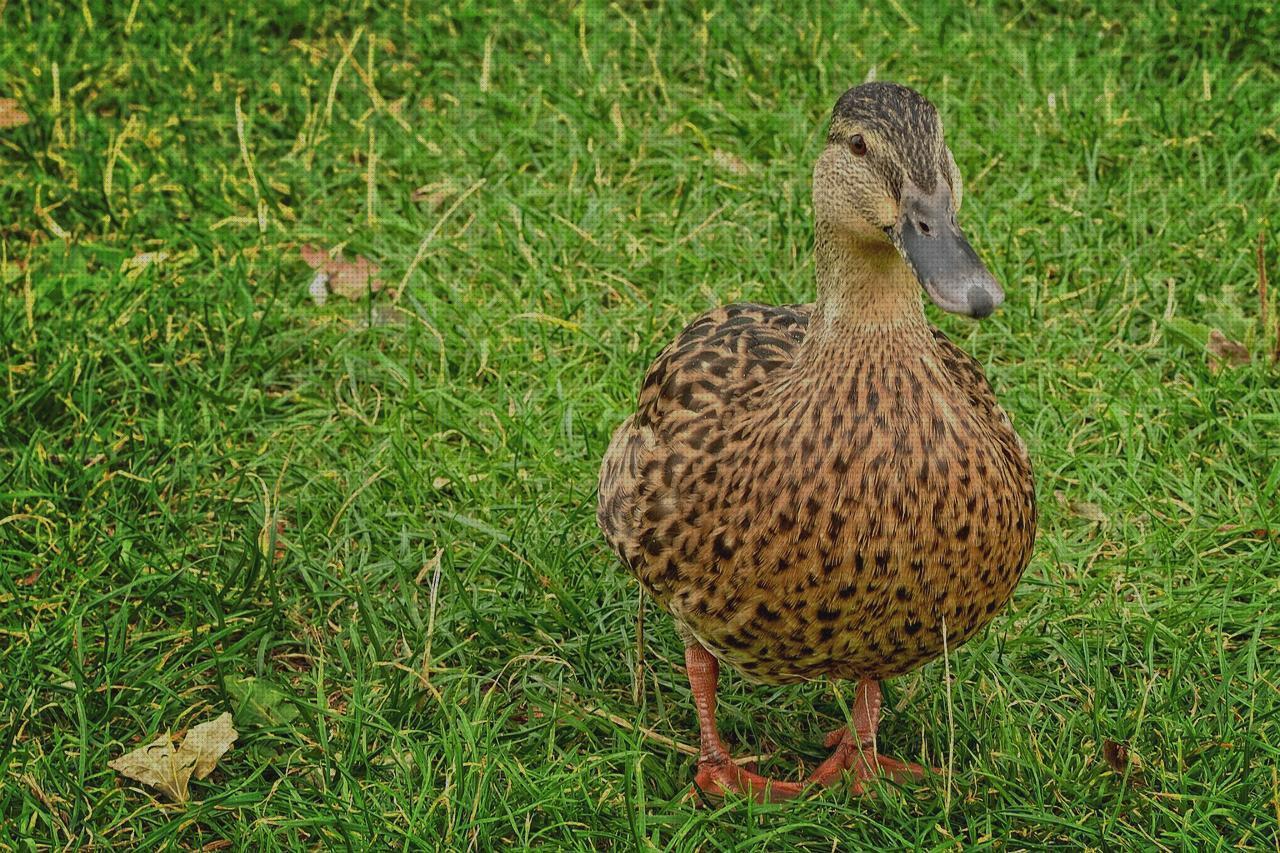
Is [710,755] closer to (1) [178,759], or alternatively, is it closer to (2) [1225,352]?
(1) [178,759]

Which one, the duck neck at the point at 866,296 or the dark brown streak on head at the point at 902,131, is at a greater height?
the dark brown streak on head at the point at 902,131

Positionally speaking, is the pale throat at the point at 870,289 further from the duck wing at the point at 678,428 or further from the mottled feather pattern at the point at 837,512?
the duck wing at the point at 678,428

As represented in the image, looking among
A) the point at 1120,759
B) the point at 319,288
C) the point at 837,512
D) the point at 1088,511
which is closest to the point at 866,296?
the point at 837,512

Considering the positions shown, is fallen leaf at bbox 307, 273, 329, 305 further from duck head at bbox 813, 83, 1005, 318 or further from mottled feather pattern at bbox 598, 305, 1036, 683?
duck head at bbox 813, 83, 1005, 318

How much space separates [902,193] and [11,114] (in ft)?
11.7

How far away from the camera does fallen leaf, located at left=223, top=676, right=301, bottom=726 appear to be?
3.25m

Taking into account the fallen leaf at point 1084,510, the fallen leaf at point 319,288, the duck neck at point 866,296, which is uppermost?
the duck neck at point 866,296

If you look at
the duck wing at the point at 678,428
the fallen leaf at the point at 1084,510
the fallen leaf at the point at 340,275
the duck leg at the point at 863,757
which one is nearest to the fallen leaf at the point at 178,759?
the duck wing at the point at 678,428

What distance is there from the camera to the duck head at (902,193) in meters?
2.29

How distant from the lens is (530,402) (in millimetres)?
4078

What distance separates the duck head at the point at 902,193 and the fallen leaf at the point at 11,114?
3268mm


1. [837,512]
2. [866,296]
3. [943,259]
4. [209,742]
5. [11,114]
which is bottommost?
[209,742]

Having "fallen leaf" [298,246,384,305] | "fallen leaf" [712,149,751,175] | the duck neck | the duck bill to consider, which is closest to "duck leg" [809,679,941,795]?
the duck neck

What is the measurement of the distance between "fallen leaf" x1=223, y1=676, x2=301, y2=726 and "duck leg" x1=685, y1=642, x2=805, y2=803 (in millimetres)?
865
